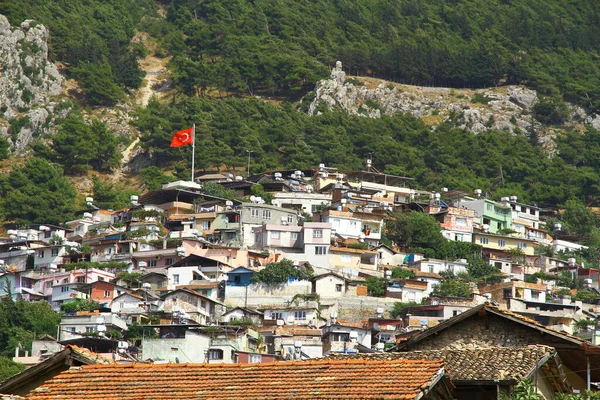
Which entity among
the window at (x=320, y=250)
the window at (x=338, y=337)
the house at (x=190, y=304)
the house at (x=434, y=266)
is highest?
the window at (x=320, y=250)

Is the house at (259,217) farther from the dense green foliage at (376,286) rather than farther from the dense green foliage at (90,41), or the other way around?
the dense green foliage at (90,41)

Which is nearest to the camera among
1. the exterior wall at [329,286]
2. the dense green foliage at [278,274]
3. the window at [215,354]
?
the window at [215,354]

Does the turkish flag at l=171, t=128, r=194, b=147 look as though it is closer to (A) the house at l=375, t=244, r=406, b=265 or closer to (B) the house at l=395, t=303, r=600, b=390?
(A) the house at l=375, t=244, r=406, b=265

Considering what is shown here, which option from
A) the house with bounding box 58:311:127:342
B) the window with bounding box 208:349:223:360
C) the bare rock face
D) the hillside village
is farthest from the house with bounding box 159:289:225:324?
the bare rock face

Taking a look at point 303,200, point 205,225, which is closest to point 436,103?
point 303,200

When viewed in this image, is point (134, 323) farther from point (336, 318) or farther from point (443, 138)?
point (443, 138)

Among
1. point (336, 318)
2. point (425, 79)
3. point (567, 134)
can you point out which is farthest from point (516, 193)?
point (336, 318)

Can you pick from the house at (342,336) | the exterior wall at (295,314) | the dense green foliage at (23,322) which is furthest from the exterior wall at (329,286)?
the dense green foliage at (23,322)

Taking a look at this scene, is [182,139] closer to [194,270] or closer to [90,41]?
[194,270]
